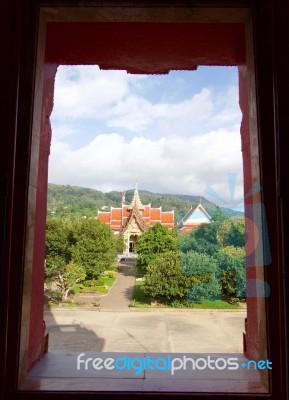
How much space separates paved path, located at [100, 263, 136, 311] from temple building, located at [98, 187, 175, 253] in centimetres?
358

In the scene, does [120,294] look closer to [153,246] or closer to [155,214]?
[153,246]

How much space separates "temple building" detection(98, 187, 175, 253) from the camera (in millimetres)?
23469

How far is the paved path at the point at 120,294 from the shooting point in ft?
48.6

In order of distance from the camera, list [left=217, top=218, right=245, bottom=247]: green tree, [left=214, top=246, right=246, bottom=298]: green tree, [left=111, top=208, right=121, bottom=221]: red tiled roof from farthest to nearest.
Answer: [left=111, top=208, right=121, bottom=221]: red tiled roof → [left=217, top=218, right=245, bottom=247]: green tree → [left=214, top=246, right=246, bottom=298]: green tree

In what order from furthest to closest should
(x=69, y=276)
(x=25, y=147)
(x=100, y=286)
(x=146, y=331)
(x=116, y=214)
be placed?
(x=116, y=214) → (x=100, y=286) → (x=69, y=276) → (x=146, y=331) → (x=25, y=147)

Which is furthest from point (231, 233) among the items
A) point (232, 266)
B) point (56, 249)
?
point (56, 249)

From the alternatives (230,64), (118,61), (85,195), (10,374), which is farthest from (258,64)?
(85,195)

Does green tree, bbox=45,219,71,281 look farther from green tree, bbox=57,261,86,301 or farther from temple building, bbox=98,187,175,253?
temple building, bbox=98,187,175,253

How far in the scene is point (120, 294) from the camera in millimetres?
16375

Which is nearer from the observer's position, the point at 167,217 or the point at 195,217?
the point at 195,217

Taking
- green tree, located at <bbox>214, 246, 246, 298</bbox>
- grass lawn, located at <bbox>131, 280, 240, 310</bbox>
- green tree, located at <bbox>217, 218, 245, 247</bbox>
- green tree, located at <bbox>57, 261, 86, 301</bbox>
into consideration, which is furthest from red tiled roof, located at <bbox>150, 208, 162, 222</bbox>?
green tree, located at <bbox>214, 246, 246, 298</bbox>

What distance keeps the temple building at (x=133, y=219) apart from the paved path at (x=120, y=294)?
3580 mm

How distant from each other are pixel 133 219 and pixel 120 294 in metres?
8.00

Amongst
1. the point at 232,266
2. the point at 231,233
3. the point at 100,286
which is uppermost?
the point at 231,233
